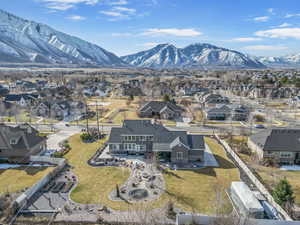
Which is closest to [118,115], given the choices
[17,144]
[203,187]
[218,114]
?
[218,114]

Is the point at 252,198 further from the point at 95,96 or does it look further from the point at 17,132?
the point at 95,96

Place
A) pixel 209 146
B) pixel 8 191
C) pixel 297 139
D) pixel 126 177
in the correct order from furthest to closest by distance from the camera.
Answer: pixel 209 146, pixel 297 139, pixel 126 177, pixel 8 191

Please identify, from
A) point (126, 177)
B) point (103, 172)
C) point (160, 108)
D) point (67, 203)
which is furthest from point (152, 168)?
point (160, 108)

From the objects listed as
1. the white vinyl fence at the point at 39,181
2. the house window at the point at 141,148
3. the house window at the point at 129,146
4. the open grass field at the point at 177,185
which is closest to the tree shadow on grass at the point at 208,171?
the open grass field at the point at 177,185

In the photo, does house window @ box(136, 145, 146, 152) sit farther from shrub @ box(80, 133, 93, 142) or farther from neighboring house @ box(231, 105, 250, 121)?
neighboring house @ box(231, 105, 250, 121)

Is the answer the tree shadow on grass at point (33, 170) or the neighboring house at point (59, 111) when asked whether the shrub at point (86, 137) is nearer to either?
the tree shadow on grass at point (33, 170)
